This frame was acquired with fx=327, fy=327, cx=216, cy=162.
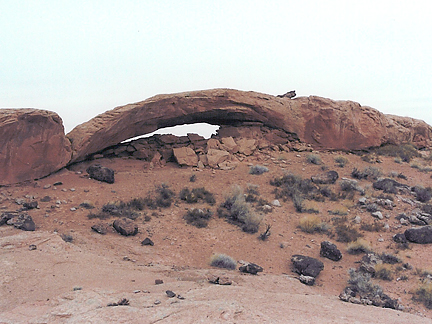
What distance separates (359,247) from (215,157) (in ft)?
21.3

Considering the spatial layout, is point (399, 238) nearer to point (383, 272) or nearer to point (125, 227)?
point (383, 272)

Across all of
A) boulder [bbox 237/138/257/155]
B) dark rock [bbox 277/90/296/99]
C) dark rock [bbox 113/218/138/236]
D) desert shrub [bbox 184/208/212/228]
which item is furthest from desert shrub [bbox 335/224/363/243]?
dark rock [bbox 277/90/296/99]

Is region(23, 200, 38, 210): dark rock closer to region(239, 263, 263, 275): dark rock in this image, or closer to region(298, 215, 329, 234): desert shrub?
region(239, 263, 263, 275): dark rock

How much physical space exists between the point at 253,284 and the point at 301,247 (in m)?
2.74

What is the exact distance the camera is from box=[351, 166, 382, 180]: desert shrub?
1220cm

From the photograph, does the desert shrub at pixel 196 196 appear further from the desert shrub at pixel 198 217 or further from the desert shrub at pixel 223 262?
the desert shrub at pixel 223 262

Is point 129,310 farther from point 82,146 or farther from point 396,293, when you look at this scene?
point 82,146

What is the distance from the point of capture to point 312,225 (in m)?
8.55

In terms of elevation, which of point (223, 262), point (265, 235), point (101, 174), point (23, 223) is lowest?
point (223, 262)


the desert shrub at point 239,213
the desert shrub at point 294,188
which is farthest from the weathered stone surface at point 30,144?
the desert shrub at point 294,188

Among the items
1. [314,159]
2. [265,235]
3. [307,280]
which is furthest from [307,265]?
[314,159]

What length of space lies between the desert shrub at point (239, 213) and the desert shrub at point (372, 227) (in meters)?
2.75

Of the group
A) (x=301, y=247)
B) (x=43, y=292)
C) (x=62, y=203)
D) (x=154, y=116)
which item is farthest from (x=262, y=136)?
(x=43, y=292)

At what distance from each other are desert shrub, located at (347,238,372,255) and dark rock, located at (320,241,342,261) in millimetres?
360
